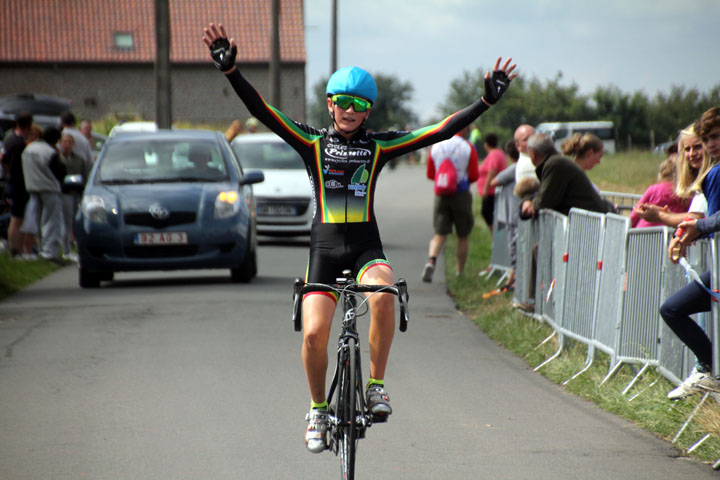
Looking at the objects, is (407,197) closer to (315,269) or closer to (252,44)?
(252,44)

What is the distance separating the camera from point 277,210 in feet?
67.6

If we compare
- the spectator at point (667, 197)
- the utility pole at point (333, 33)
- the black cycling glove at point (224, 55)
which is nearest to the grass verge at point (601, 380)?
the spectator at point (667, 197)

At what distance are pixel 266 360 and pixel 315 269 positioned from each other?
3.70 metres

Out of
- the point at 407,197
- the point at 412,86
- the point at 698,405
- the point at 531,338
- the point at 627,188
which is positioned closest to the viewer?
the point at 698,405

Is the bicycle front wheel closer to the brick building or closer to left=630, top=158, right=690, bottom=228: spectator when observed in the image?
left=630, top=158, right=690, bottom=228: spectator

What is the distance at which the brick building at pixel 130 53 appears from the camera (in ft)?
211

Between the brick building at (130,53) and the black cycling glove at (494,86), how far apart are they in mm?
58451

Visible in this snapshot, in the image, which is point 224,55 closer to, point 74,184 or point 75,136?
point 74,184

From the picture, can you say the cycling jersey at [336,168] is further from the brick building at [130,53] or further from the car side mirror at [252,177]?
the brick building at [130,53]

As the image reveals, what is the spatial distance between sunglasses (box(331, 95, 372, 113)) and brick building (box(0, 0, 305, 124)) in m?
58.9

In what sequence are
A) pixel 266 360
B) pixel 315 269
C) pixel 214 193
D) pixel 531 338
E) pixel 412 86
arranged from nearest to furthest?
pixel 315 269 < pixel 266 360 < pixel 531 338 < pixel 214 193 < pixel 412 86

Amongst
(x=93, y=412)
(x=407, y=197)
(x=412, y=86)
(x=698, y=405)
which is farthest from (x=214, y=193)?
(x=412, y=86)

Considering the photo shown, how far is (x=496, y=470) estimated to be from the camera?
19.5 feet

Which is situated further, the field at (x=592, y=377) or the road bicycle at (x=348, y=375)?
the field at (x=592, y=377)
